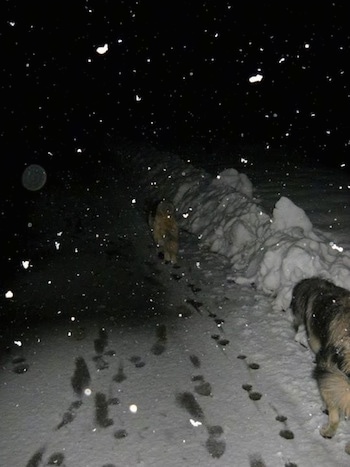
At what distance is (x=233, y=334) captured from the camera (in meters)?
6.46

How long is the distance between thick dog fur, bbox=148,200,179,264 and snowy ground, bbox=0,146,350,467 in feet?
1.06

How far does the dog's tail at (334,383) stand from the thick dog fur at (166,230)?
4667 mm

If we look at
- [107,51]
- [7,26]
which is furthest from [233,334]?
[7,26]

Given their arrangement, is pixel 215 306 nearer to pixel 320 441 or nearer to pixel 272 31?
pixel 320 441

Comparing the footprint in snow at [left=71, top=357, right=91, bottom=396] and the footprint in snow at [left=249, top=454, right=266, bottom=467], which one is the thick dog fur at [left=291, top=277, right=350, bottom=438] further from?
the footprint in snow at [left=71, top=357, right=91, bottom=396]

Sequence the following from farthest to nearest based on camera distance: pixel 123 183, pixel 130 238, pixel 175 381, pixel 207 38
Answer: pixel 207 38
pixel 123 183
pixel 130 238
pixel 175 381

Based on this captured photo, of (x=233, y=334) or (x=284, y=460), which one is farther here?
(x=233, y=334)

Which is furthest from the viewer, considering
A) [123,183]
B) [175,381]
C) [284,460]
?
[123,183]

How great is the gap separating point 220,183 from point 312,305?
6442mm

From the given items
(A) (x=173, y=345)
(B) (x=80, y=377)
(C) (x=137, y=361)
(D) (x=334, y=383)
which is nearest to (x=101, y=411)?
(B) (x=80, y=377)

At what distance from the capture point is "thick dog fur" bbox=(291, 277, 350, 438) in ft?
14.5

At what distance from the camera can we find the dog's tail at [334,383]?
4.36 m

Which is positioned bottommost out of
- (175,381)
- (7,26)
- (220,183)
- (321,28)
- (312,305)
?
(175,381)

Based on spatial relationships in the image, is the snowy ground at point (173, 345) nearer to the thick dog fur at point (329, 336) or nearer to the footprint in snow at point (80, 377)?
the footprint in snow at point (80, 377)
